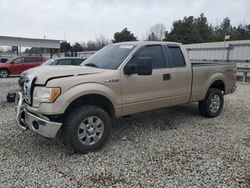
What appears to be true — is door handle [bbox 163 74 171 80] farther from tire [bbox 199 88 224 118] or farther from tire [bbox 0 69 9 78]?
tire [bbox 0 69 9 78]

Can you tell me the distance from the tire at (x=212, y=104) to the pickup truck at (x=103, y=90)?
17.5 inches

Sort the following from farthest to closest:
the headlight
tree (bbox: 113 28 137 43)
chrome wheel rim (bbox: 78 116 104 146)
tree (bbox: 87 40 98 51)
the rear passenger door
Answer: tree (bbox: 87 40 98 51) < tree (bbox: 113 28 137 43) < the rear passenger door < chrome wheel rim (bbox: 78 116 104 146) < the headlight

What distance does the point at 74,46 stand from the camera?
49688mm

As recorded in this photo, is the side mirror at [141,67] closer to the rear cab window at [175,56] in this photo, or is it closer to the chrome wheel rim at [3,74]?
the rear cab window at [175,56]

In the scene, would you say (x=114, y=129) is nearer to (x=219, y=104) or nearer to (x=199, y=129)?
(x=199, y=129)

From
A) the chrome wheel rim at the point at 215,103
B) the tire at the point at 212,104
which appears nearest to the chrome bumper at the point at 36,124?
the tire at the point at 212,104

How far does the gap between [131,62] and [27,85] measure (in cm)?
182

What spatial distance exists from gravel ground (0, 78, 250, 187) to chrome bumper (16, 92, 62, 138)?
0.48 m

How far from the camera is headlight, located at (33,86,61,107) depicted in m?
3.47

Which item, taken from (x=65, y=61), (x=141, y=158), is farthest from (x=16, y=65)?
(x=141, y=158)

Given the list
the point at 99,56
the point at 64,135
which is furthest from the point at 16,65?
the point at 64,135

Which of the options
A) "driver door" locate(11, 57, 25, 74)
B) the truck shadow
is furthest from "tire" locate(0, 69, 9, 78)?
the truck shadow

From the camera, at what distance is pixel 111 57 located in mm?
4609

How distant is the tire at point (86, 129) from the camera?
3682 millimetres
